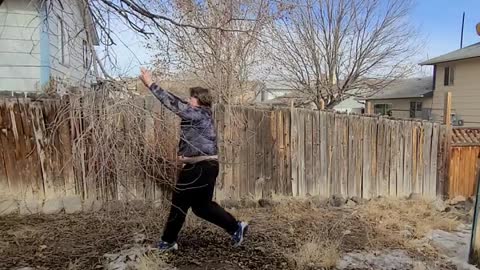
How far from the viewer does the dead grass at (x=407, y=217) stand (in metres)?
5.50

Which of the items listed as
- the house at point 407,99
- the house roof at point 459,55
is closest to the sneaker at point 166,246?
the house roof at point 459,55

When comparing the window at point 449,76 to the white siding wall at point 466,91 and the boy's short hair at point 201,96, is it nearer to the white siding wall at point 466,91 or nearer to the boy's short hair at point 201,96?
the white siding wall at point 466,91

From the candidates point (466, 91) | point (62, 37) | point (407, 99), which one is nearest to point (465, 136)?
point (62, 37)

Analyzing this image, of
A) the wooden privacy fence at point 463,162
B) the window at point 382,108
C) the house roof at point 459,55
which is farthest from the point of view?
the window at point 382,108

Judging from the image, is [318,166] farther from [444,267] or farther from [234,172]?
[444,267]

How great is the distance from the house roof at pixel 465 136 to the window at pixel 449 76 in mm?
13011

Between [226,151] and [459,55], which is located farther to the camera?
[459,55]

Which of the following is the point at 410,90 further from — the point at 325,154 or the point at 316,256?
the point at 316,256

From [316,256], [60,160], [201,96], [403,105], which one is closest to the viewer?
[316,256]

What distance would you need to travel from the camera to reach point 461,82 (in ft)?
68.6

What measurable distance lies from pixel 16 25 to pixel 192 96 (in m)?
5.85

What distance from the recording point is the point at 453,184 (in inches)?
356

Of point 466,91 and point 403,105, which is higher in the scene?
point 466,91

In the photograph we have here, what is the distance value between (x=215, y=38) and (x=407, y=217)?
365cm
